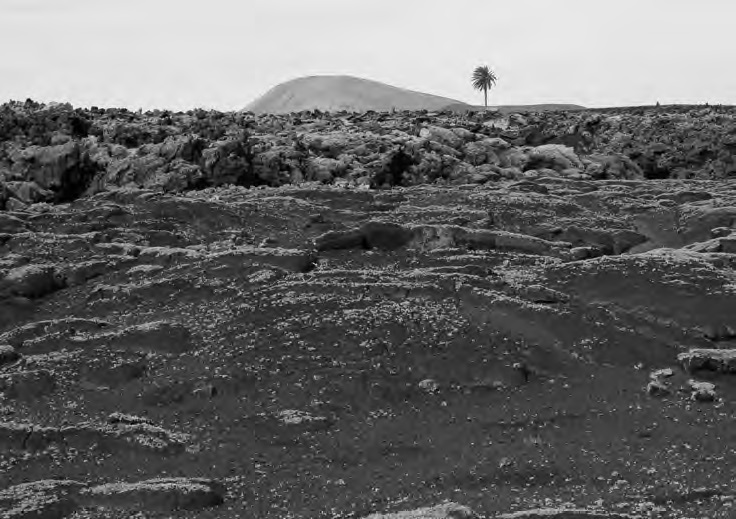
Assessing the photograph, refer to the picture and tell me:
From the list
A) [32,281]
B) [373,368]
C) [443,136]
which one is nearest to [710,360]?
[373,368]

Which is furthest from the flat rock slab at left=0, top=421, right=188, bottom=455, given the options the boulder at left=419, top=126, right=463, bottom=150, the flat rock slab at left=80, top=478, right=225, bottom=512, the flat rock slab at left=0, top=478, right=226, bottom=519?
the boulder at left=419, top=126, right=463, bottom=150

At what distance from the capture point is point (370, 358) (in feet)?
122

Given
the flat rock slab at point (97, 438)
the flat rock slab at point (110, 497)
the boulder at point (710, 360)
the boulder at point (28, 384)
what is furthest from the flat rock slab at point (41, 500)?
the boulder at point (710, 360)

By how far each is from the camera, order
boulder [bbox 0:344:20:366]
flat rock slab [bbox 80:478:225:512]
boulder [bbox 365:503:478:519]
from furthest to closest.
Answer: boulder [bbox 0:344:20:366] → flat rock slab [bbox 80:478:225:512] → boulder [bbox 365:503:478:519]

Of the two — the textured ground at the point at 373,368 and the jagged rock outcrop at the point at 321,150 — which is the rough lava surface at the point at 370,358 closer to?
the textured ground at the point at 373,368

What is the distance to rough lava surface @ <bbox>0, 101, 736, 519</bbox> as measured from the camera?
2688 centimetres

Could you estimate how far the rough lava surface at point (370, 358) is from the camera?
26875mm

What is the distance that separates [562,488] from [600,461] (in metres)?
2.64

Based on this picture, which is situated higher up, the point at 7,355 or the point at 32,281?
the point at 32,281

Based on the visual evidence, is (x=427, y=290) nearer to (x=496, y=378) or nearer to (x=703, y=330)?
(x=496, y=378)

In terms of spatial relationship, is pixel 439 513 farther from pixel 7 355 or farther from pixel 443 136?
pixel 443 136

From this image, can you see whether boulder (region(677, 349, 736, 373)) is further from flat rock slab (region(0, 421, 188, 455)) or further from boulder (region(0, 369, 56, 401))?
boulder (region(0, 369, 56, 401))

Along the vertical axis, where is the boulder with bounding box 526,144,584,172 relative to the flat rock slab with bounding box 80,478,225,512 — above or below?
above

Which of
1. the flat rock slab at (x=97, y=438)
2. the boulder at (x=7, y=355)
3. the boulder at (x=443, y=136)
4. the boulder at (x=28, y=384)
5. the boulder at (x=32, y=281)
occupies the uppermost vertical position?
the boulder at (x=443, y=136)
